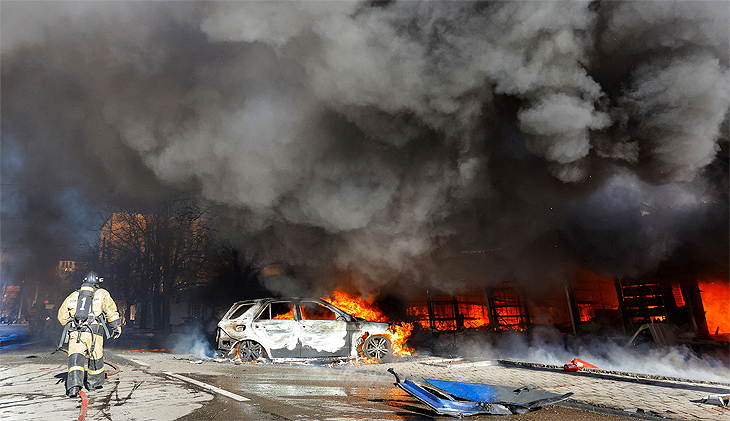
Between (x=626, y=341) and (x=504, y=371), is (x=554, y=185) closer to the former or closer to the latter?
(x=626, y=341)

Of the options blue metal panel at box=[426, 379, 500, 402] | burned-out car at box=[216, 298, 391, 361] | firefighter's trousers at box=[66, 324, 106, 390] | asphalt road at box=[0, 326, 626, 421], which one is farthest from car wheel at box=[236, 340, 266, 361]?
blue metal panel at box=[426, 379, 500, 402]

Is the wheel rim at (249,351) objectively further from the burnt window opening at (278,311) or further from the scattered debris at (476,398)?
the scattered debris at (476,398)

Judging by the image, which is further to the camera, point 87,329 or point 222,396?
point 87,329

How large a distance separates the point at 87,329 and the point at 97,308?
1.07 ft

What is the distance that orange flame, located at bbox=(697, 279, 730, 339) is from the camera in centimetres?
889

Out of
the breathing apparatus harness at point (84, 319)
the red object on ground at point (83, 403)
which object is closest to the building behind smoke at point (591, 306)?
the breathing apparatus harness at point (84, 319)

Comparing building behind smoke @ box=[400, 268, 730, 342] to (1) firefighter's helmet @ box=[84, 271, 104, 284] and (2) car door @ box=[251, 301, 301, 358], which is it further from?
(1) firefighter's helmet @ box=[84, 271, 104, 284]

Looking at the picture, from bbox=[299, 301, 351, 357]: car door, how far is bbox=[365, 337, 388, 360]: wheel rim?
1.52 ft

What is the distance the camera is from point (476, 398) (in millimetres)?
4098

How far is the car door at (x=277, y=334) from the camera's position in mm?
8078

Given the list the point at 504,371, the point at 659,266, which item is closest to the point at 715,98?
the point at 659,266

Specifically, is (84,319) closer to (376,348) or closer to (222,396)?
(222,396)

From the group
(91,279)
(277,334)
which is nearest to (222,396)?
(91,279)

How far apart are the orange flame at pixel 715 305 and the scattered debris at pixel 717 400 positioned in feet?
19.2
